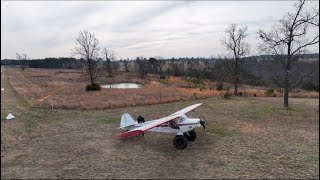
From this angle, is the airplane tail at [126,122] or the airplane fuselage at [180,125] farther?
the airplane tail at [126,122]

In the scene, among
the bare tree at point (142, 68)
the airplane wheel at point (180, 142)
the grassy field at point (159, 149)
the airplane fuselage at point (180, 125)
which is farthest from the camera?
the bare tree at point (142, 68)

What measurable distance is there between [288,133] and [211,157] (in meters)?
6.05

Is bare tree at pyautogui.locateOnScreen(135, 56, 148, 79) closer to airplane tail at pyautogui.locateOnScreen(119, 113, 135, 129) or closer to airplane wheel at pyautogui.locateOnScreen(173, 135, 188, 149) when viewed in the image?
airplane tail at pyautogui.locateOnScreen(119, 113, 135, 129)

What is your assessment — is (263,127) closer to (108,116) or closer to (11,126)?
(108,116)

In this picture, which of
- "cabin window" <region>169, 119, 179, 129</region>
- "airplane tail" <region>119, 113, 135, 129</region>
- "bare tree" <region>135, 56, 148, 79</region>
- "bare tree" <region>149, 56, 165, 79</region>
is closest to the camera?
"cabin window" <region>169, 119, 179, 129</region>

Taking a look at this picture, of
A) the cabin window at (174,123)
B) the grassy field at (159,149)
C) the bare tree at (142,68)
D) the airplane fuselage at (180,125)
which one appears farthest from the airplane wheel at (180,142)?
the bare tree at (142,68)

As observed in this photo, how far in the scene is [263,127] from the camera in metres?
17.0

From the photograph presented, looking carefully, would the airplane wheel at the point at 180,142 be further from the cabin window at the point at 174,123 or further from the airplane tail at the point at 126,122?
the airplane tail at the point at 126,122

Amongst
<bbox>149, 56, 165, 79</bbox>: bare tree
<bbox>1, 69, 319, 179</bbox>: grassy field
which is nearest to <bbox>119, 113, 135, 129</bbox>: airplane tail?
<bbox>1, 69, 319, 179</bbox>: grassy field

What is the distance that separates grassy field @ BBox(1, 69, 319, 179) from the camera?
1050 centimetres

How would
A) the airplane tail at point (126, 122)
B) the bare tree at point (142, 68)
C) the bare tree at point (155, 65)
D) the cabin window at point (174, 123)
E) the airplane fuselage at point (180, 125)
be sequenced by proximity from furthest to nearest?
the bare tree at point (155, 65) < the bare tree at point (142, 68) < the airplane tail at point (126, 122) < the cabin window at point (174, 123) < the airplane fuselage at point (180, 125)

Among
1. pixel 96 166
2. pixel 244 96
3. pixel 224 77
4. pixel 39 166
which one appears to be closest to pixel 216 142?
pixel 96 166

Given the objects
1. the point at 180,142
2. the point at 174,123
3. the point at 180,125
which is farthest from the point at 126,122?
the point at 180,142

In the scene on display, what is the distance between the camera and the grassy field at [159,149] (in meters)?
10.5
